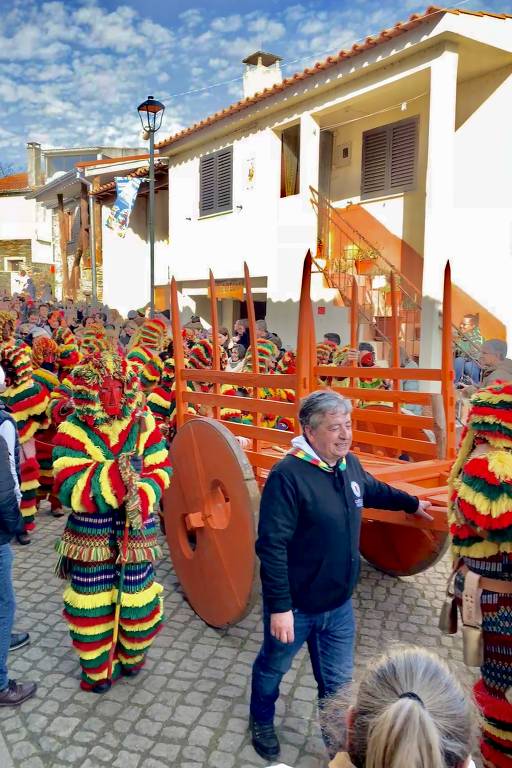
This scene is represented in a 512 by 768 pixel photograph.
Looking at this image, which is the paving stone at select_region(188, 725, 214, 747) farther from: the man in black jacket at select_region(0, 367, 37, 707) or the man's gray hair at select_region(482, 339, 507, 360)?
the man's gray hair at select_region(482, 339, 507, 360)

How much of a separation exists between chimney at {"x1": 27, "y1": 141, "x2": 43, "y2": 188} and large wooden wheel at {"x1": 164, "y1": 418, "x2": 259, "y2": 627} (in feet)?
109

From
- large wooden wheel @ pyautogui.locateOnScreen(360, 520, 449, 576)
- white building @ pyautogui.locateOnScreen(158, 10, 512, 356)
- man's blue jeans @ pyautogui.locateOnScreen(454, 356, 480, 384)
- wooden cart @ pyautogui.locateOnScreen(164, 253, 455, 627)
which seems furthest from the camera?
white building @ pyautogui.locateOnScreen(158, 10, 512, 356)

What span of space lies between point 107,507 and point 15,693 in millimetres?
1071

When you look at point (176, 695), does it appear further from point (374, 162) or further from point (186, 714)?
point (374, 162)

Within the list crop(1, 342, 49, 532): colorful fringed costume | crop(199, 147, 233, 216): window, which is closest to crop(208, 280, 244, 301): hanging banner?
crop(199, 147, 233, 216): window

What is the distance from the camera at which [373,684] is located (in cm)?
116

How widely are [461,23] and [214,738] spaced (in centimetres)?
993

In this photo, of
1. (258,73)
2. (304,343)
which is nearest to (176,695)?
(304,343)

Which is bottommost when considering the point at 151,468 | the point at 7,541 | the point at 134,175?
the point at 7,541

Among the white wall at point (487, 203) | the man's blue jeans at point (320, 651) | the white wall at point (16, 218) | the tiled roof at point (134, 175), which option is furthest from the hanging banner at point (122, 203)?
the white wall at point (16, 218)

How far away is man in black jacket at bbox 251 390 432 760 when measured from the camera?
230 centimetres

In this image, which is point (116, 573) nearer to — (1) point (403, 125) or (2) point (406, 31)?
(2) point (406, 31)

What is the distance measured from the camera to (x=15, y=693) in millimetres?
2953

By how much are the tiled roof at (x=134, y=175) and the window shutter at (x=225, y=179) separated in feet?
7.87
